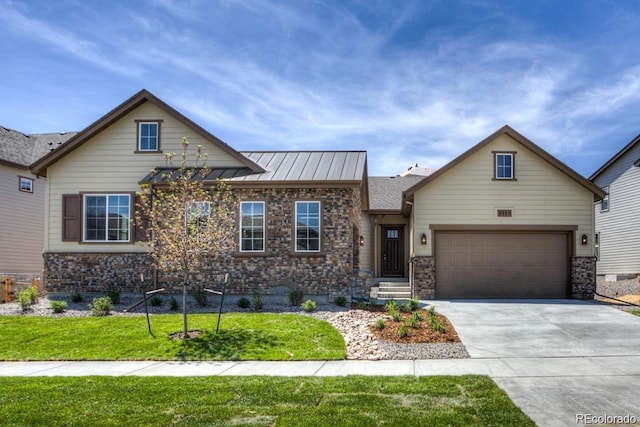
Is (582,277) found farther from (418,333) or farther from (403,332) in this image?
(403,332)

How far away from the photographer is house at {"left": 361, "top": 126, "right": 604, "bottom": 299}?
17031 millimetres

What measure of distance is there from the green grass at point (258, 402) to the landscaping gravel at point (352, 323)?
79.5 inches

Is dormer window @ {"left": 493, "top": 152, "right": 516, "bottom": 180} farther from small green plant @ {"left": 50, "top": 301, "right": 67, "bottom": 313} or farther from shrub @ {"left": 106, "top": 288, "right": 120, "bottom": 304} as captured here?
small green plant @ {"left": 50, "top": 301, "right": 67, "bottom": 313}

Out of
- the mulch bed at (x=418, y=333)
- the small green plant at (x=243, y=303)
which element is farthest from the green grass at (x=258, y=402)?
the small green plant at (x=243, y=303)

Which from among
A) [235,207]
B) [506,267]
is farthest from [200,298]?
[506,267]

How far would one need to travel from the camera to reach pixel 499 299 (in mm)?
16781

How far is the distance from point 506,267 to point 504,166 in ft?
11.0

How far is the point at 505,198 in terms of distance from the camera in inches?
676

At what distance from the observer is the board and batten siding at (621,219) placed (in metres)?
22.0

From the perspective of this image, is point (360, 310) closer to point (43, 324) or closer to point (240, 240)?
point (240, 240)

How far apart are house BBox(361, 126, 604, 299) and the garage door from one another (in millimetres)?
33

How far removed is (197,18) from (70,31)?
322 centimetres

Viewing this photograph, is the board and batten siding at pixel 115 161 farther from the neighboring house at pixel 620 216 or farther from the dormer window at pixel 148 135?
the neighboring house at pixel 620 216

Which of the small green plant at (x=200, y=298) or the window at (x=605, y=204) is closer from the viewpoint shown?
the small green plant at (x=200, y=298)
